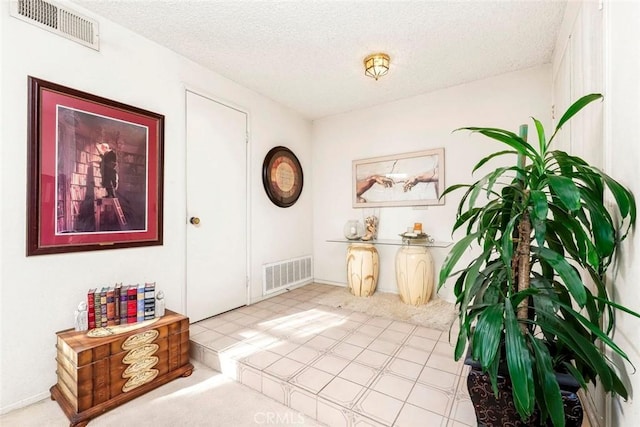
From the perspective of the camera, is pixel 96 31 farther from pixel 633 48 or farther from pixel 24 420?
pixel 633 48

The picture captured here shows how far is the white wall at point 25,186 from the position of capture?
1565mm

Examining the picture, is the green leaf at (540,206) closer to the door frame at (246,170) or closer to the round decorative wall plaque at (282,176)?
the door frame at (246,170)

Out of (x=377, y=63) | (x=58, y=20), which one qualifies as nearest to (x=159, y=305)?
(x=58, y=20)

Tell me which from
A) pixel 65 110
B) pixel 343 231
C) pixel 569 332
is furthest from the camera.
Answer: pixel 343 231

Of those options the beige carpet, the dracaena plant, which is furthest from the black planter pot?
the beige carpet

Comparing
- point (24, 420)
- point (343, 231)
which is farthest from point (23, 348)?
point (343, 231)

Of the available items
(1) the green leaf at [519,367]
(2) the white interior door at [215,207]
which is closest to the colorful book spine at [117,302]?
(2) the white interior door at [215,207]

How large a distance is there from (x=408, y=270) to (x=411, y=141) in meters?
1.54

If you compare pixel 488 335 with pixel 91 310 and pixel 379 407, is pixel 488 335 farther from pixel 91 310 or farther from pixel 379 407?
pixel 91 310

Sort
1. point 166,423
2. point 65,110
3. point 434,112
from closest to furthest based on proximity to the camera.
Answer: point 166,423, point 65,110, point 434,112

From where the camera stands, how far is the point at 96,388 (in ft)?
5.00

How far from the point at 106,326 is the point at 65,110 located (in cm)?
144

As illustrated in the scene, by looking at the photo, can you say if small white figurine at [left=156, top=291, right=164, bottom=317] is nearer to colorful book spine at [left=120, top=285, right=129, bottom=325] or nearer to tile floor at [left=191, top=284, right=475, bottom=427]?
colorful book spine at [left=120, top=285, right=129, bottom=325]

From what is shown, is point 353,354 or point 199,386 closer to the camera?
point 199,386
